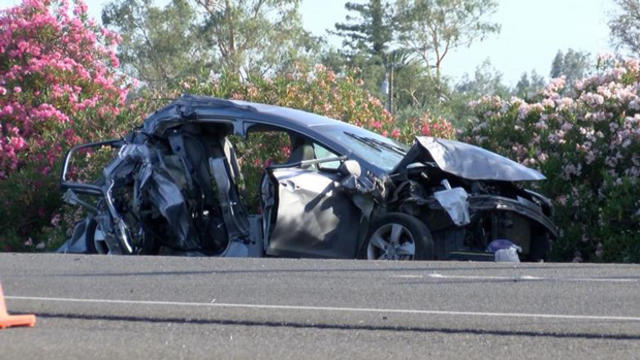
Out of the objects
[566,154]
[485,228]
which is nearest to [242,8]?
[566,154]

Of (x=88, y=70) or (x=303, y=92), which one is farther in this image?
(x=88, y=70)

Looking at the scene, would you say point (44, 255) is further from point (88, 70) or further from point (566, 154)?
point (88, 70)

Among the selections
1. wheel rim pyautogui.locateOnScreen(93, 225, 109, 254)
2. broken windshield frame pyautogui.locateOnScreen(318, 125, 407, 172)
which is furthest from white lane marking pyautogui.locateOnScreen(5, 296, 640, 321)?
wheel rim pyautogui.locateOnScreen(93, 225, 109, 254)

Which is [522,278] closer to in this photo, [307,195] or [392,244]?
[392,244]

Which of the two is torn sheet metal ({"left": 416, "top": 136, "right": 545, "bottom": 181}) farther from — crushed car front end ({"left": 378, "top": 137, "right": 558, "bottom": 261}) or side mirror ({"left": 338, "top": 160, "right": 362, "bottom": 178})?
side mirror ({"left": 338, "top": 160, "right": 362, "bottom": 178})

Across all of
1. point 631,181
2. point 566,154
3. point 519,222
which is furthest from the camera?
point 566,154

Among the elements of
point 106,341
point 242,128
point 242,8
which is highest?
point 242,8

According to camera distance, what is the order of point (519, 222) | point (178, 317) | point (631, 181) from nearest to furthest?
point (178, 317) → point (519, 222) → point (631, 181)

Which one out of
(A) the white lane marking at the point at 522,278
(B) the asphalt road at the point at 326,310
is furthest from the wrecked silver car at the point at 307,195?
(A) the white lane marking at the point at 522,278

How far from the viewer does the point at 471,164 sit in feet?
33.5

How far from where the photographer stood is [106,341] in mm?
6285

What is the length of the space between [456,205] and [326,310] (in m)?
3.27

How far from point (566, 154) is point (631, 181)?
1.08 m

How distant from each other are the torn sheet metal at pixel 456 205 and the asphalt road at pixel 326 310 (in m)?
0.83
